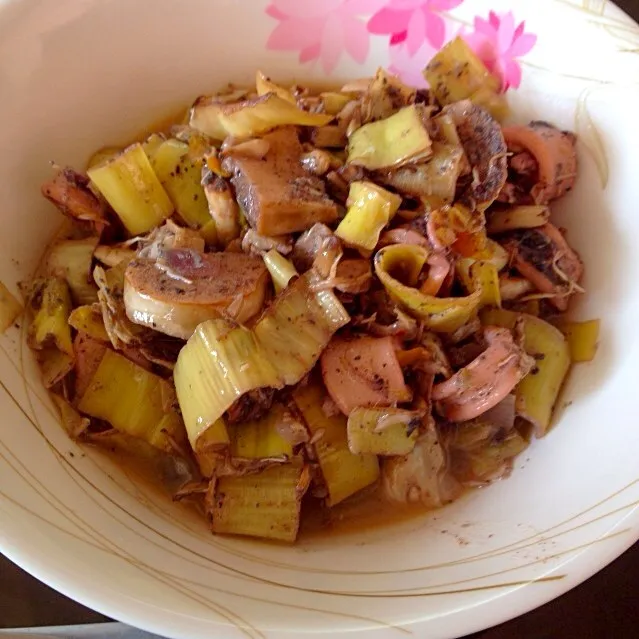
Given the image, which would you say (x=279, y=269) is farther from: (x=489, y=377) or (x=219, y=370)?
(x=489, y=377)

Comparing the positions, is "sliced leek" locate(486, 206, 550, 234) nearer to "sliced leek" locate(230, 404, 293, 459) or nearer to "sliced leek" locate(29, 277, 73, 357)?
"sliced leek" locate(230, 404, 293, 459)

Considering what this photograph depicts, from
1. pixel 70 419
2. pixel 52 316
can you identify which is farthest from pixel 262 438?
pixel 52 316

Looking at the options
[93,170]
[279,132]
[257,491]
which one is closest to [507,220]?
[279,132]

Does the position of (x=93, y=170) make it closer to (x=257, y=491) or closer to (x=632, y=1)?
(x=257, y=491)

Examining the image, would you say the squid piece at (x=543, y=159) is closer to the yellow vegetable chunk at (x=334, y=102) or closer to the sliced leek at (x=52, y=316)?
the yellow vegetable chunk at (x=334, y=102)

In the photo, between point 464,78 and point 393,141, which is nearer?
point 393,141

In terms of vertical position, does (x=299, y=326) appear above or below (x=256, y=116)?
below

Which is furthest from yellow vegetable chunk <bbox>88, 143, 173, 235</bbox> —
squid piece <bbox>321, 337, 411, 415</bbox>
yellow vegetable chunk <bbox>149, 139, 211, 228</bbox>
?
squid piece <bbox>321, 337, 411, 415</bbox>
